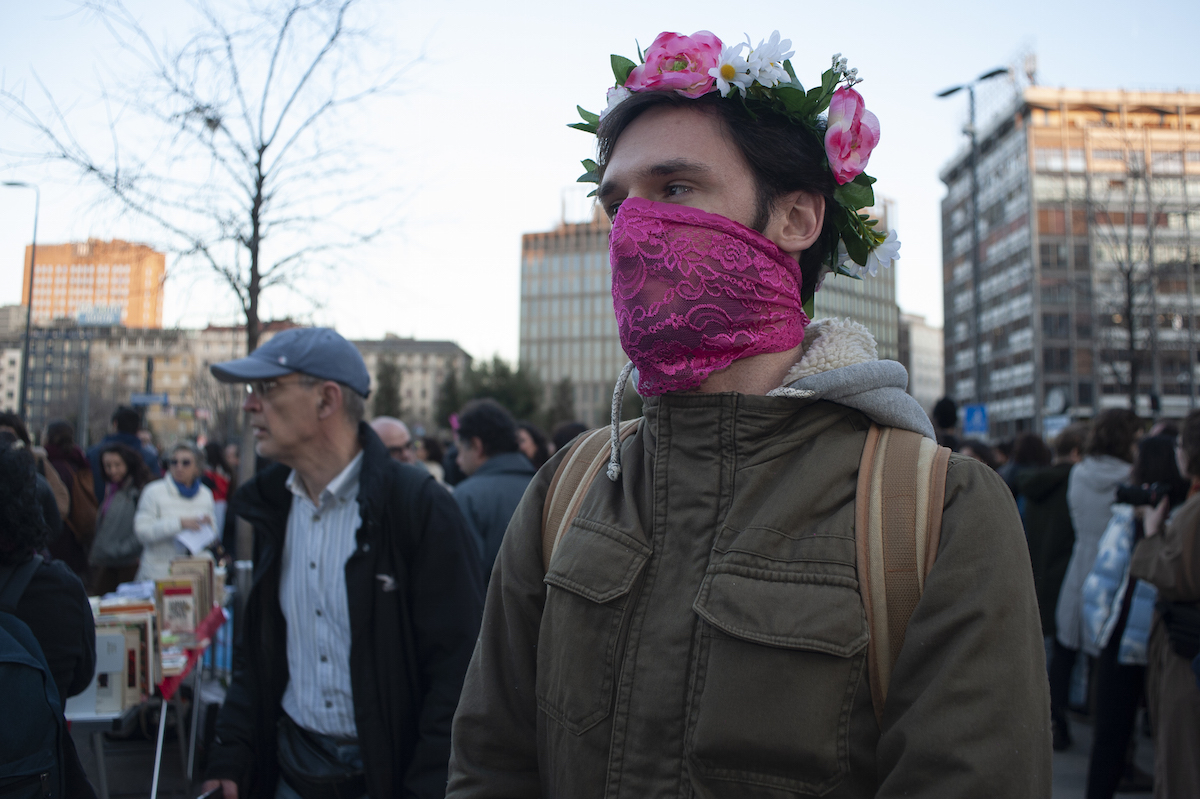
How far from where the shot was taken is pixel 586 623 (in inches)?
57.1

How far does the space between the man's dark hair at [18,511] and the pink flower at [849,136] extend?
9.08ft

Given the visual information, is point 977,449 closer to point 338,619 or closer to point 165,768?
point 338,619

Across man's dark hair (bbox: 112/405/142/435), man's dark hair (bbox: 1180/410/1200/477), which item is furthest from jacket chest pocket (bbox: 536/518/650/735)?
→ man's dark hair (bbox: 112/405/142/435)

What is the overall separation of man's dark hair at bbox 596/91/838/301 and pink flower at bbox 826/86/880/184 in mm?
38

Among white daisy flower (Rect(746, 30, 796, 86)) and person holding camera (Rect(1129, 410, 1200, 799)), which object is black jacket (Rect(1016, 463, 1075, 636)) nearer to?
person holding camera (Rect(1129, 410, 1200, 799))

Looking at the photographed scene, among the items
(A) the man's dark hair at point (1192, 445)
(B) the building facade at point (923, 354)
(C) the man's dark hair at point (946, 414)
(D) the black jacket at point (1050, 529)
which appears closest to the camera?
(A) the man's dark hair at point (1192, 445)

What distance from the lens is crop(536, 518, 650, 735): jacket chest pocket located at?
1417mm

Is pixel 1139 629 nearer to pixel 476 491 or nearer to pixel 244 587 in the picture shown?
pixel 476 491

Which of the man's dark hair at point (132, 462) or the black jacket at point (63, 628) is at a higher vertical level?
the man's dark hair at point (132, 462)

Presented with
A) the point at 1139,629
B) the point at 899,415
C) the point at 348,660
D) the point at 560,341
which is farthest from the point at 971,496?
the point at 560,341

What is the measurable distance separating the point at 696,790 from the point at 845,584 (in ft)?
1.29

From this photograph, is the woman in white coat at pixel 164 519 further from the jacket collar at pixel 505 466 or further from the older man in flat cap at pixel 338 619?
the older man in flat cap at pixel 338 619

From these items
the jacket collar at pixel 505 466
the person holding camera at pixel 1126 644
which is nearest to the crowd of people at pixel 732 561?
the jacket collar at pixel 505 466

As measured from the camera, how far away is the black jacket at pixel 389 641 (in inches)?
102
